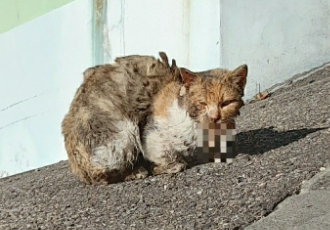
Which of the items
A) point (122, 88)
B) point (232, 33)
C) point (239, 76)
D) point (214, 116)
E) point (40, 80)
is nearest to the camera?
point (214, 116)

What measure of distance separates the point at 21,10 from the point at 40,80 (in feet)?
3.77

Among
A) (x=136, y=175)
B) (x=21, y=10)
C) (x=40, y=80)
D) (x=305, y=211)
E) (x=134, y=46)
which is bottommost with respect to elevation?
(x=305, y=211)

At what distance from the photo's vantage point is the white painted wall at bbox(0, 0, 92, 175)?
1009 centimetres

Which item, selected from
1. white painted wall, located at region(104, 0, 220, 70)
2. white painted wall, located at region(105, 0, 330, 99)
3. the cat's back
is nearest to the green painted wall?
white painted wall, located at region(104, 0, 220, 70)

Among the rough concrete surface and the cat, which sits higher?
the cat

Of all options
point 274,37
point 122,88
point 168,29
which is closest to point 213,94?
point 122,88

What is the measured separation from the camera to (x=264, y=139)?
6.80 meters

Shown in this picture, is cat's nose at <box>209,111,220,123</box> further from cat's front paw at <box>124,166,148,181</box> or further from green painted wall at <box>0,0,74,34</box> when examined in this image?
green painted wall at <box>0,0,74,34</box>

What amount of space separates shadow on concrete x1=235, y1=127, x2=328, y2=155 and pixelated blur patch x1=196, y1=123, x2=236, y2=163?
0.84 ft

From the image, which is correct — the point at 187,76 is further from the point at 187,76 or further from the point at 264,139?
the point at 264,139

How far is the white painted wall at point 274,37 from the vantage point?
28.2 feet

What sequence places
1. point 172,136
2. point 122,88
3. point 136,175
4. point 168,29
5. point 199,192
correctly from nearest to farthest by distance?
1. point 199,192
2. point 172,136
3. point 136,175
4. point 122,88
5. point 168,29

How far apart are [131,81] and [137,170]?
2.52ft

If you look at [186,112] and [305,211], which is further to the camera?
[186,112]
